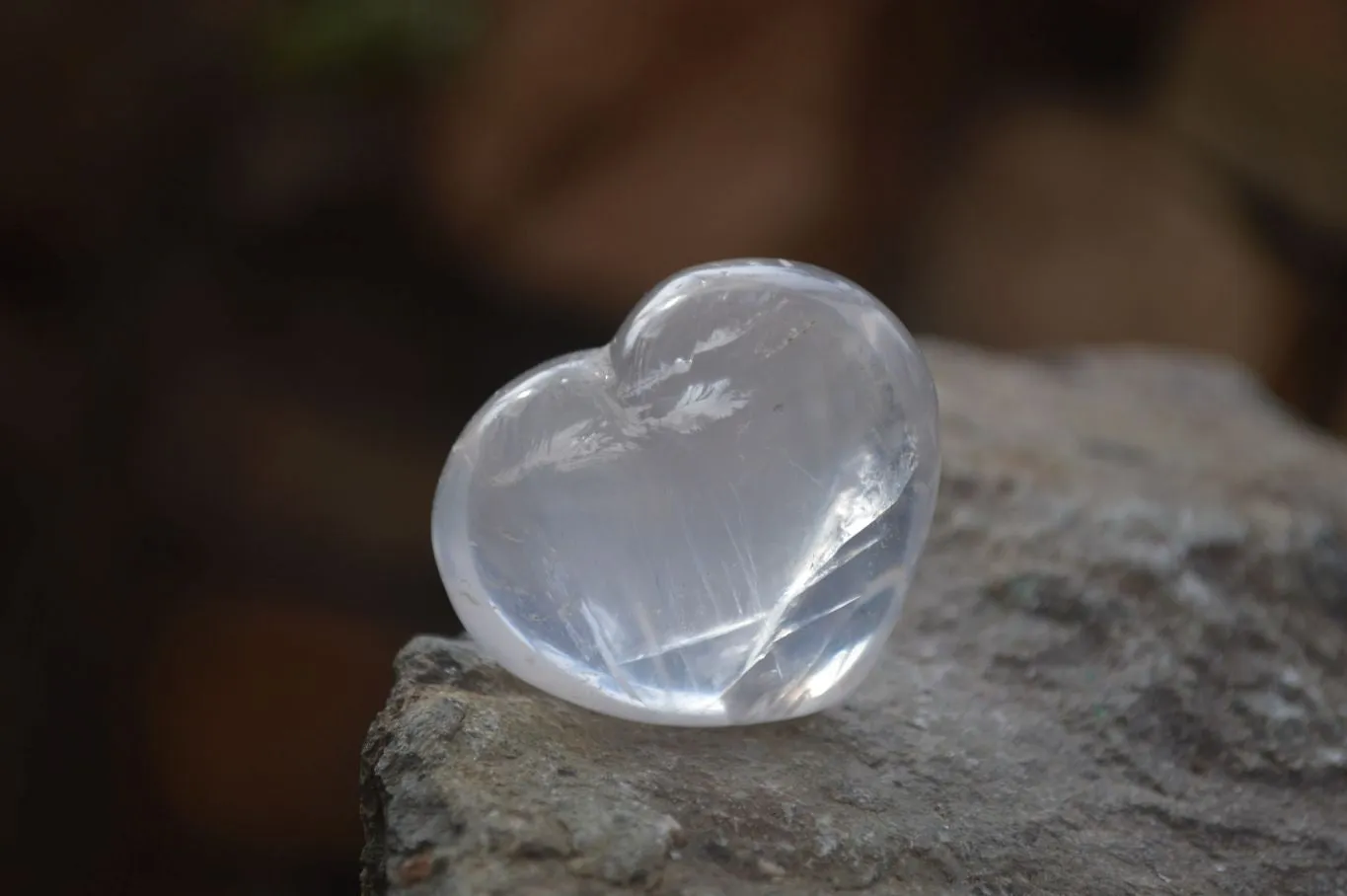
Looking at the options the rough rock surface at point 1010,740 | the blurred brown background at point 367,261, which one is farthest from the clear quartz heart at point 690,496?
the blurred brown background at point 367,261

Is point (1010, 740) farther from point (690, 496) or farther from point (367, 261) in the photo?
point (367, 261)

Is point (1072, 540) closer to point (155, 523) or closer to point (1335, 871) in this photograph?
point (1335, 871)

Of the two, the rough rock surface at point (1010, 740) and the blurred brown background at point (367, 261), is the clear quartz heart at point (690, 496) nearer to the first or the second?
the rough rock surface at point (1010, 740)

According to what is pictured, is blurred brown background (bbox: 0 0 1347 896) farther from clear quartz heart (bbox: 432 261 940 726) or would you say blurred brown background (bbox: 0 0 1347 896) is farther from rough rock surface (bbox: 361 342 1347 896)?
clear quartz heart (bbox: 432 261 940 726)

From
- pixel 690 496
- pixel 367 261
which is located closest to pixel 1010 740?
pixel 690 496

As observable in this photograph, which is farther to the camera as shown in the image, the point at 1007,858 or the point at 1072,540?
the point at 1072,540

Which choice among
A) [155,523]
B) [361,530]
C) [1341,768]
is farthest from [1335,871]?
[155,523]
